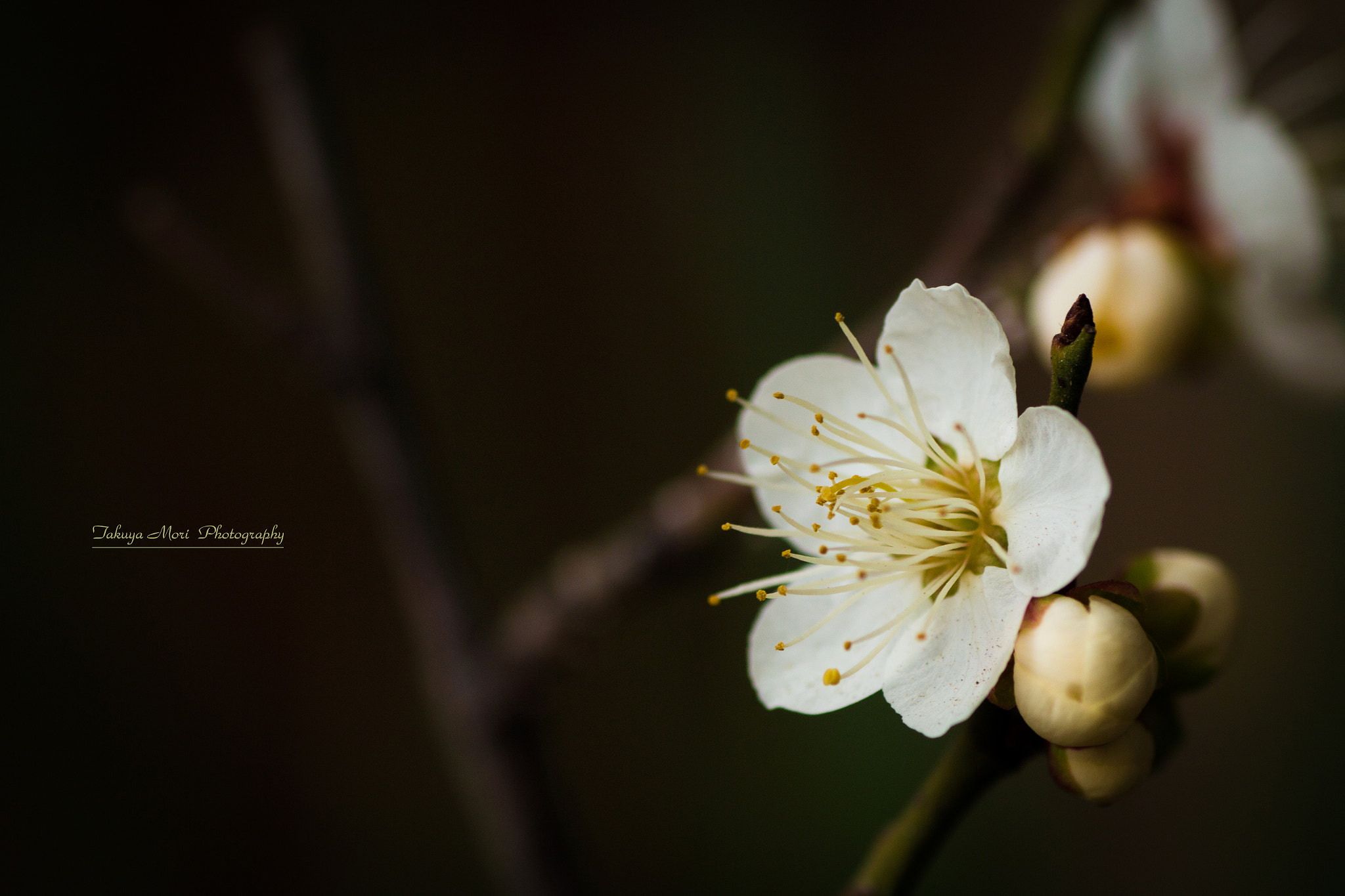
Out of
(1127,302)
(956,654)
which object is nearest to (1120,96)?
(1127,302)

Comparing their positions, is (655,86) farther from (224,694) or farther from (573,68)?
(224,694)

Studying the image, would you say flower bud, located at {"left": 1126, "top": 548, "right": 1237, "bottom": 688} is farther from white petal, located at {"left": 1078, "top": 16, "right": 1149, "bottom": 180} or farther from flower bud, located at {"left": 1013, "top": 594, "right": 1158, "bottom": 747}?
white petal, located at {"left": 1078, "top": 16, "right": 1149, "bottom": 180}

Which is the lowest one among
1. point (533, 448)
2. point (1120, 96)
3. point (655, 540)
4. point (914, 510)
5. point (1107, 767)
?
point (1107, 767)

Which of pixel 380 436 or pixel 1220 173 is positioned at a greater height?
pixel 380 436

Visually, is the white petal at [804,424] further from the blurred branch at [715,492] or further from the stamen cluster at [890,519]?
the blurred branch at [715,492]

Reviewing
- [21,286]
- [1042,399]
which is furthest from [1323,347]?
[21,286]

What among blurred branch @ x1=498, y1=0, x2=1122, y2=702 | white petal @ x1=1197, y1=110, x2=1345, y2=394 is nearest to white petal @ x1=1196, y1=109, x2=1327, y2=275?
white petal @ x1=1197, y1=110, x2=1345, y2=394

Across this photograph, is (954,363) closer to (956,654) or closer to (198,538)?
(956,654)

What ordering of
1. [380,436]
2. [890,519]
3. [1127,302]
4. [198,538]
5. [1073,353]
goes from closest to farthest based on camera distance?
[1073,353]
[890,519]
[1127,302]
[198,538]
[380,436]

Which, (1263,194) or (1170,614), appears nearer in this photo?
(1170,614)
